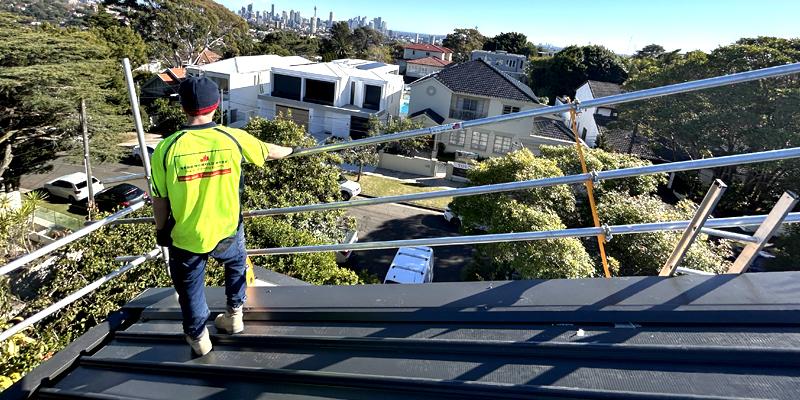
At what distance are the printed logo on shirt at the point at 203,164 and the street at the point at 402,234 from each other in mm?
10068

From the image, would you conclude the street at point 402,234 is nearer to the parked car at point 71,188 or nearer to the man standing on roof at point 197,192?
the parked car at point 71,188

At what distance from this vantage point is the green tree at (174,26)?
37.8 meters

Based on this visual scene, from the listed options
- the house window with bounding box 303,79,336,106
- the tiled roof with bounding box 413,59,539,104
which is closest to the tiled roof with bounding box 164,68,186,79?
the house window with bounding box 303,79,336,106

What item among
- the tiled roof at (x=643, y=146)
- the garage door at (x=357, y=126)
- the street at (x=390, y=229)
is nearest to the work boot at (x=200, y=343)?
the street at (x=390, y=229)

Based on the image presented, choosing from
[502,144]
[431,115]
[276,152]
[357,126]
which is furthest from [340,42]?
[276,152]

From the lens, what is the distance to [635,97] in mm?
2064

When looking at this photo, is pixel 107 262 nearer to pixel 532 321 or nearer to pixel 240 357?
pixel 240 357

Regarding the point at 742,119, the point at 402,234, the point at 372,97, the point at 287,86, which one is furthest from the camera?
the point at 287,86

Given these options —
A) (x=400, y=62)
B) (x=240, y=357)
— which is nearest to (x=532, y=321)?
(x=240, y=357)

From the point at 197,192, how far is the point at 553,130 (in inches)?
911

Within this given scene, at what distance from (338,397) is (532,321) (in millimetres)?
897

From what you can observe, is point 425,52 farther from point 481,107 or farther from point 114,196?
point 114,196

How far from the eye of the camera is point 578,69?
123ft

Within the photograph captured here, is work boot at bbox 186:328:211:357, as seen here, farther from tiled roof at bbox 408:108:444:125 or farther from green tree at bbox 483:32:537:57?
green tree at bbox 483:32:537:57
